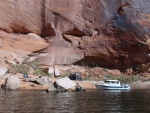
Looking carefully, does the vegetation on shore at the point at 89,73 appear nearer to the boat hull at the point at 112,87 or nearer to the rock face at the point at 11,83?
the boat hull at the point at 112,87

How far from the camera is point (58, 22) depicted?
178ft

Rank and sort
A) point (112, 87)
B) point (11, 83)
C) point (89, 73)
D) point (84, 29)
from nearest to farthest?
point (11, 83), point (112, 87), point (89, 73), point (84, 29)

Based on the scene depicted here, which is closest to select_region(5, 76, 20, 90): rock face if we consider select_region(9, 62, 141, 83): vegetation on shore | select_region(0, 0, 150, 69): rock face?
select_region(9, 62, 141, 83): vegetation on shore

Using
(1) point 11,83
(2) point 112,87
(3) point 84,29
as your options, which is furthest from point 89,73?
(1) point 11,83

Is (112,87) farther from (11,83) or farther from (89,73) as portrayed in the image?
(11,83)

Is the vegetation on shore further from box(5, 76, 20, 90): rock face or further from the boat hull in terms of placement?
box(5, 76, 20, 90): rock face

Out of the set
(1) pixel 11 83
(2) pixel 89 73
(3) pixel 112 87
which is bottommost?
(3) pixel 112 87

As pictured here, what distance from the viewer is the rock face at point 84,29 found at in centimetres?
5309

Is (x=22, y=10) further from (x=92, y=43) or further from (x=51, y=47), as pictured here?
(x=92, y=43)

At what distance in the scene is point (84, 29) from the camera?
182 ft

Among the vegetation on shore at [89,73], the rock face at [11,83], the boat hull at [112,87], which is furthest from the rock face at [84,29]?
the rock face at [11,83]

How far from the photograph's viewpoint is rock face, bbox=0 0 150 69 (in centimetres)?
5309

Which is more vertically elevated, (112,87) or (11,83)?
(11,83)

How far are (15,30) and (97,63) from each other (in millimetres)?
13189
